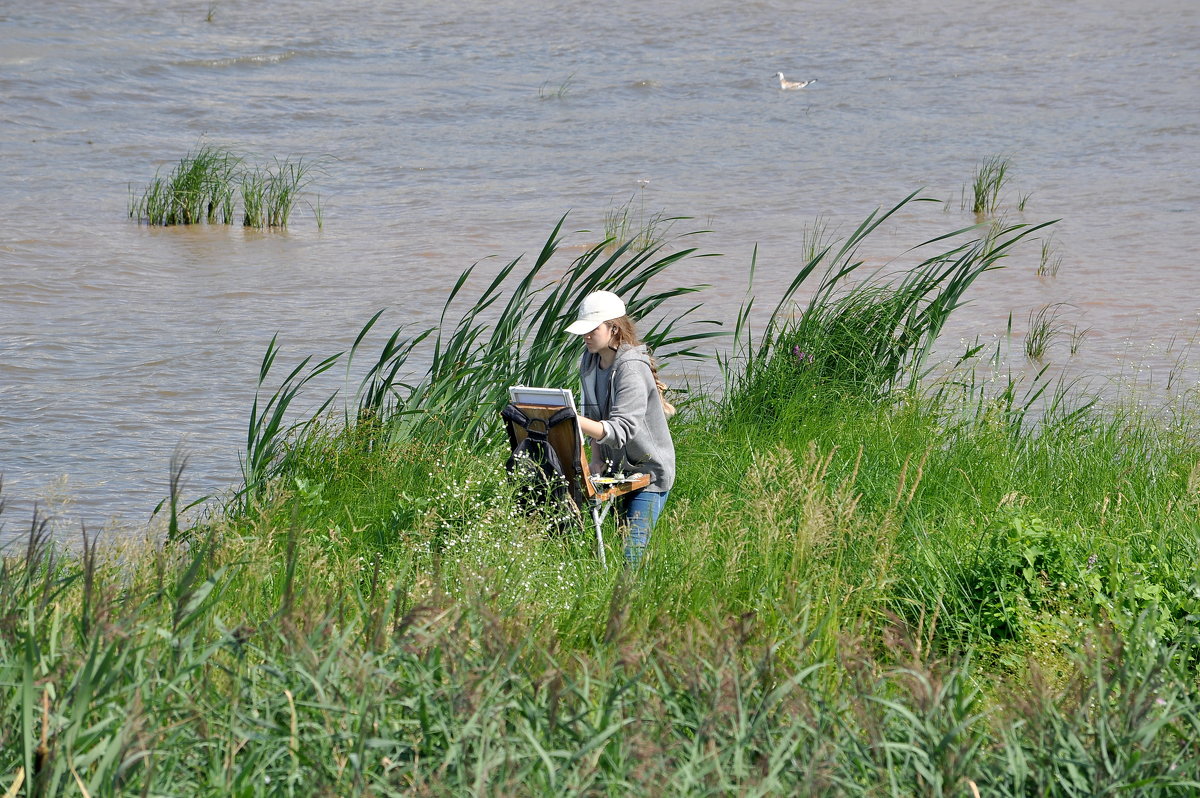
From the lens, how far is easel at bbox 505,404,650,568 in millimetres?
4738

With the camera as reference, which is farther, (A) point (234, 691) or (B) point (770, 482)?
(B) point (770, 482)

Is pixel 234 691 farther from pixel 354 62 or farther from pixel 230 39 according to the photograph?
pixel 230 39

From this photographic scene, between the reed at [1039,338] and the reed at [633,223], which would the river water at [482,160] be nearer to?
the reed at [633,223]

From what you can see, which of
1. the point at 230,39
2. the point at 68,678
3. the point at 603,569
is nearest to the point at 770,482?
the point at 603,569

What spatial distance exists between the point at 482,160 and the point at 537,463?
518 inches

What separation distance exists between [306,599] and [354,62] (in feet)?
73.6

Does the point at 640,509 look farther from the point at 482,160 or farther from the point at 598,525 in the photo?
the point at 482,160

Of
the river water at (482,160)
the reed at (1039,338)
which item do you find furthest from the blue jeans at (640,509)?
the reed at (1039,338)

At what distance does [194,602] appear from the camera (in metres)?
2.89

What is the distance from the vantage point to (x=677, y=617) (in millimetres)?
3717

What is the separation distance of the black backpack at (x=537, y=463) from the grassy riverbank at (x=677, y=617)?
96mm

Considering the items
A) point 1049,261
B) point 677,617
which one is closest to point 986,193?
point 1049,261

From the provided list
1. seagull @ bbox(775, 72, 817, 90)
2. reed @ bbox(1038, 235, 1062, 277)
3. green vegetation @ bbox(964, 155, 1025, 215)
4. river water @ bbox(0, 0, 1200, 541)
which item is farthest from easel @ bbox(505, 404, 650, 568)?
seagull @ bbox(775, 72, 817, 90)

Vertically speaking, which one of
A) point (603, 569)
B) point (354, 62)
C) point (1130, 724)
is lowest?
point (603, 569)
